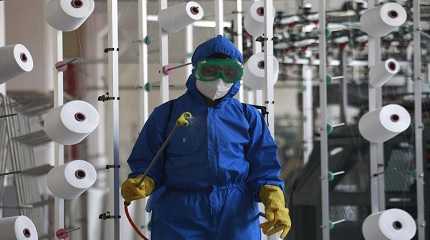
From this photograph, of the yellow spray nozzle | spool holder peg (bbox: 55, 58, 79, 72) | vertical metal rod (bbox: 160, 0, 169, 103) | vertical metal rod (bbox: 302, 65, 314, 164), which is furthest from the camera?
vertical metal rod (bbox: 302, 65, 314, 164)

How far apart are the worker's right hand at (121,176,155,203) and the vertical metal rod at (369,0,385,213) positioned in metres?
2.02

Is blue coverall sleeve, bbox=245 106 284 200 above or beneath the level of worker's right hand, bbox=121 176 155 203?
above

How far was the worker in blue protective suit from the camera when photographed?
3169 millimetres

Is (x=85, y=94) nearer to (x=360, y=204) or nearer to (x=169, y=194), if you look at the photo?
(x=360, y=204)

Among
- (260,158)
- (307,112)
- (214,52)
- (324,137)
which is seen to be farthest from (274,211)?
(307,112)

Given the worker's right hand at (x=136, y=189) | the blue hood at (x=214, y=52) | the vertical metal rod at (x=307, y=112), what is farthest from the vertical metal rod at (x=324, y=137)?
the vertical metal rod at (x=307, y=112)

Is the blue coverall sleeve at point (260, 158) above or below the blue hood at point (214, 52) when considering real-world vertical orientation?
below

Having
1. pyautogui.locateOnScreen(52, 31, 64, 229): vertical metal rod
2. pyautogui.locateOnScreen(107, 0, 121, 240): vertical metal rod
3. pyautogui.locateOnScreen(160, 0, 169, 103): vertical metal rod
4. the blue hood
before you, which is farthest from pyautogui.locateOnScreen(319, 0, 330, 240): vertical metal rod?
pyautogui.locateOnScreen(52, 31, 64, 229): vertical metal rod

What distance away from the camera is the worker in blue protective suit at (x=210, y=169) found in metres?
3.17

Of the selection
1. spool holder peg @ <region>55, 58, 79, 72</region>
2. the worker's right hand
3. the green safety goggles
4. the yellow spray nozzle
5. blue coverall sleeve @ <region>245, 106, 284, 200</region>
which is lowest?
the worker's right hand

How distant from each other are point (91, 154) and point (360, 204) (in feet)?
7.12

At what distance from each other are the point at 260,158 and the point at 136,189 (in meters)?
0.55

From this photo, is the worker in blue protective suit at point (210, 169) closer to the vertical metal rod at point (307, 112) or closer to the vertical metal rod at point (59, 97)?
the vertical metal rod at point (59, 97)

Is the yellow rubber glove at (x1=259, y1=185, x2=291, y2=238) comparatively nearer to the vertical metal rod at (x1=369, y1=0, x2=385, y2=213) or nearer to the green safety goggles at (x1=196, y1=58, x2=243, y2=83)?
the green safety goggles at (x1=196, y1=58, x2=243, y2=83)
